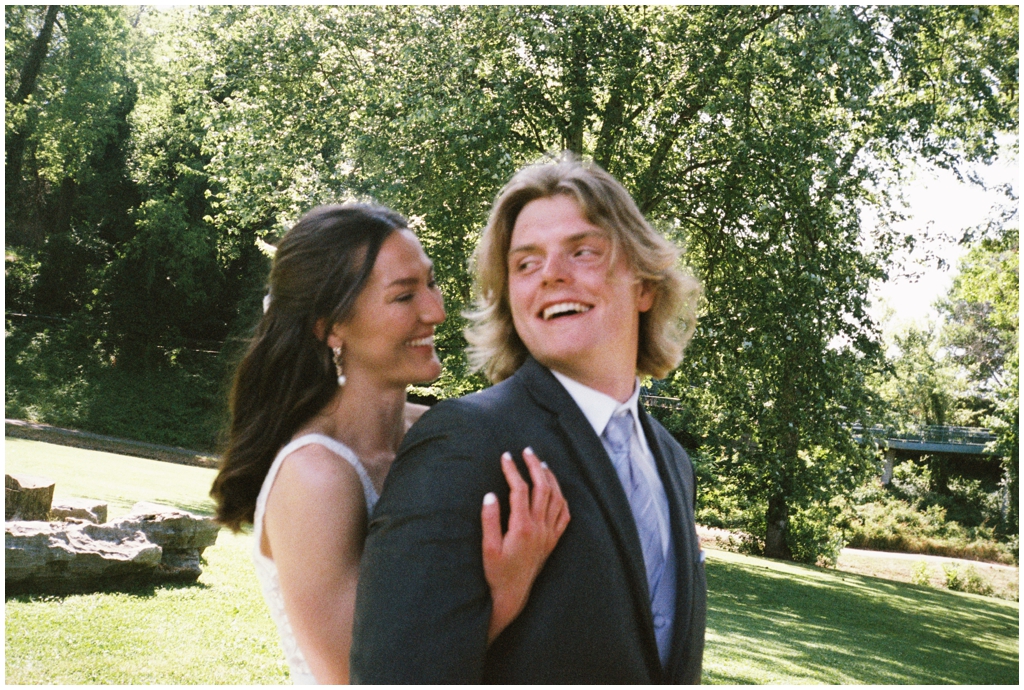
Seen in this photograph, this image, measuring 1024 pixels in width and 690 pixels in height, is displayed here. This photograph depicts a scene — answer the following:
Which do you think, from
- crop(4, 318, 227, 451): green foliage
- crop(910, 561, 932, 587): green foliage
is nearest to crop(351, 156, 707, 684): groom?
crop(910, 561, 932, 587): green foliage

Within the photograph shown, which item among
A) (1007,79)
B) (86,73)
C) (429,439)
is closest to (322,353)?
(429,439)

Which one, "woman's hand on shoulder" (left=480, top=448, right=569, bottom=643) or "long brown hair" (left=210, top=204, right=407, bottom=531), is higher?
"long brown hair" (left=210, top=204, right=407, bottom=531)

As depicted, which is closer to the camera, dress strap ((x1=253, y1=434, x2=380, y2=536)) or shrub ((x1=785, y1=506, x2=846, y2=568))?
dress strap ((x1=253, y1=434, x2=380, y2=536))

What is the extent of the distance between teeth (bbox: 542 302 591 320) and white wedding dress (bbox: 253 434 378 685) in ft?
2.50

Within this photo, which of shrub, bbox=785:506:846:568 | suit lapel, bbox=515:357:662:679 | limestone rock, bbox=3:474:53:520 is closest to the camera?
suit lapel, bbox=515:357:662:679

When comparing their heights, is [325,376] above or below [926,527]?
above

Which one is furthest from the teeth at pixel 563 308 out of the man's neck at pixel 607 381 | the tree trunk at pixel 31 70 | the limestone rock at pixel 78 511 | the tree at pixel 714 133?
the tree trunk at pixel 31 70

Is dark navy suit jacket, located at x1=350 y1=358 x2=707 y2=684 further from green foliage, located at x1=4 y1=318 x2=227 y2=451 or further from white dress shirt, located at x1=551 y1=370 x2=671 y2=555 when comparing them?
green foliage, located at x1=4 y1=318 x2=227 y2=451

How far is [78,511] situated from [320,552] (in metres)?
9.31

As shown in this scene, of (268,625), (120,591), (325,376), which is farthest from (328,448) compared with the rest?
(120,591)

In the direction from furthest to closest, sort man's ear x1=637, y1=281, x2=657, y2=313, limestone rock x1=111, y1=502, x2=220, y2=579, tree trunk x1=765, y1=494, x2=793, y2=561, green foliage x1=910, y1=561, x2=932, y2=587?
1. green foliage x1=910, y1=561, x2=932, y2=587
2. tree trunk x1=765, y1=494, x2=793, y2=561
3. limestone rock x1=111, y1=502, x2=220, y2=579
4. man's ear x1=637, y1=281, x2=657, y2=313

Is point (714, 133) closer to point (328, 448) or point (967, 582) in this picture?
point (328, 448)

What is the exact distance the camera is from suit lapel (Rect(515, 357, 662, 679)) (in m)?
1.95

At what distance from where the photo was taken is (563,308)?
2.30 metres
